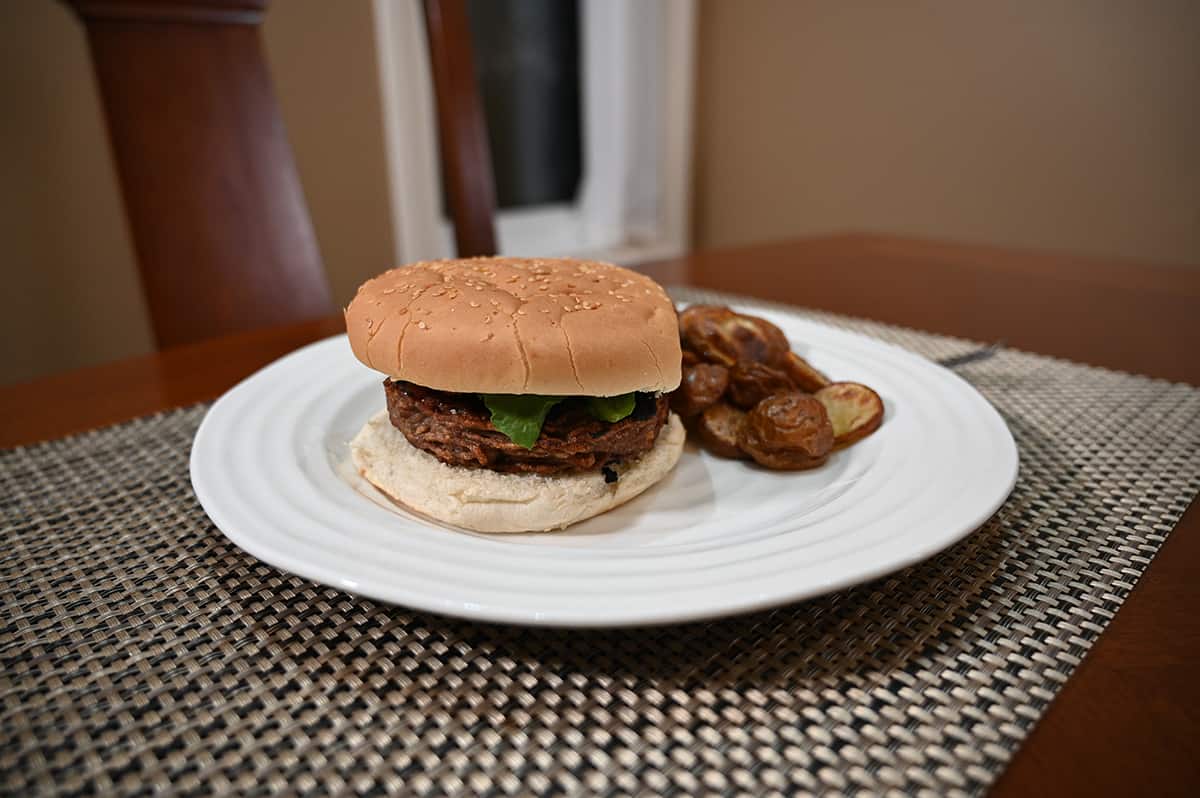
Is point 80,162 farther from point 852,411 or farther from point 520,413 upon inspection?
point 852,411

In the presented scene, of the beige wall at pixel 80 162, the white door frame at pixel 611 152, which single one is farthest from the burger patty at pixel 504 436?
the white door frame at pixel 611 152

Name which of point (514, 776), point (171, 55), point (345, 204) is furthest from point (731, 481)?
point (345, 204)

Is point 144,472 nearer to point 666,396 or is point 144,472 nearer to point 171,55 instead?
point 666,396

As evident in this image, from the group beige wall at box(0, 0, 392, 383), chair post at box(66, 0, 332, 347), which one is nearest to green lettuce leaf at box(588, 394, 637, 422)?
chair post at box(66, 0, 332, 347)

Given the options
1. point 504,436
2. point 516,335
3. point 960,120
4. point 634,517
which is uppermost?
point 960,120

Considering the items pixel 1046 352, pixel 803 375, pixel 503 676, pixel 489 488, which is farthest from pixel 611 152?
pixel 503 676

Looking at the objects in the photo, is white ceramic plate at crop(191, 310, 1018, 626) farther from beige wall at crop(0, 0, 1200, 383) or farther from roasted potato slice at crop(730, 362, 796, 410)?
beige wall at crop(0, 0, 1200, 383)
